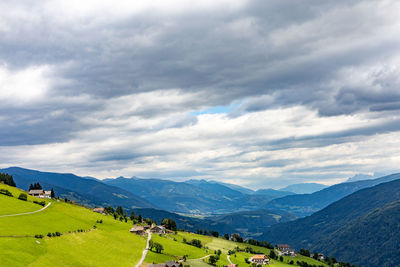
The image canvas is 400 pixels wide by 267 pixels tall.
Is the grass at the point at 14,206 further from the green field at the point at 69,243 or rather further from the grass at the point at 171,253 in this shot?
the grass at the point at 171,253

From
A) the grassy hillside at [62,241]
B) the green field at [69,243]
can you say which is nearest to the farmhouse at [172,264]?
the green field at [69,243]

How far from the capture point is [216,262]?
17438 cm

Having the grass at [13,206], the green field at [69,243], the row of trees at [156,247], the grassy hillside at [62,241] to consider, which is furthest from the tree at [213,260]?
the grass at [13,206]

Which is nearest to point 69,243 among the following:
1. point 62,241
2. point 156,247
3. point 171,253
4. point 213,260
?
point 62,241

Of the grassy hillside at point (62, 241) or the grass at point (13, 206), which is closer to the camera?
the grassy hillside at point (62, 241)

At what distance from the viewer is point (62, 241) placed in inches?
5389

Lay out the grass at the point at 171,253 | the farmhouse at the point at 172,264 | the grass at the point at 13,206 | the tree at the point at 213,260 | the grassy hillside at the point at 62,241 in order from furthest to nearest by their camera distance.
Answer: the tree at the point at 213,260 < the grass at the point at 13,206 < the grass at the point at 171,253 < the farmhouse at the point at 172,264 < the grassy hillside at the point at 62,241

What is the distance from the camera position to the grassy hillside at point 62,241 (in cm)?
11308

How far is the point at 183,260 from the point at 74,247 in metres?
53.4

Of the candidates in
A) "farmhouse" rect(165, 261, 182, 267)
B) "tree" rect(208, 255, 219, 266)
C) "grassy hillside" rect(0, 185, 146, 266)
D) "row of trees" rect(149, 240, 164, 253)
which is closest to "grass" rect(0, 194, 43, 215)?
"grassy hillside" rect(0, 185, 146, 266)

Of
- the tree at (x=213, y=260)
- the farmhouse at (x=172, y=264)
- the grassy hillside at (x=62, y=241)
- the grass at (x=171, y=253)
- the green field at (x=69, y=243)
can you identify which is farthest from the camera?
the tree at (x=213, y=260)

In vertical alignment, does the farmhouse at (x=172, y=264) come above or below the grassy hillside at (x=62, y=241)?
below

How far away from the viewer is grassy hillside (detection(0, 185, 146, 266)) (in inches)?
4452

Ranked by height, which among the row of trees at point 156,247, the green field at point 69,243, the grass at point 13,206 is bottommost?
the row of trees at point 156,247
